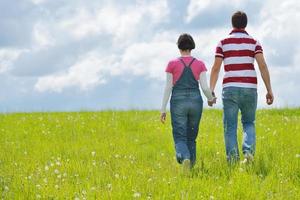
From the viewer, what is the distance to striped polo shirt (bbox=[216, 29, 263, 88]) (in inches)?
403

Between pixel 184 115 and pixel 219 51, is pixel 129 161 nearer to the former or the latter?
pixel 184 115

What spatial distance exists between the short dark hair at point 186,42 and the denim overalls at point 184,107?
26 cm

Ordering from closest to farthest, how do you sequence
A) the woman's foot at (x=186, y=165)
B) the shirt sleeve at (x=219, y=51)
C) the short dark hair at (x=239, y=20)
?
the woman's foot at (x=186, y=165) < the shirt sleeve at (x=219, y=51) < the short dark hair at (x=239, y=20)

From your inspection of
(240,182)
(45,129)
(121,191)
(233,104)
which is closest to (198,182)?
(240,182)

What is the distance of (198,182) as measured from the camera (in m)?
8.76

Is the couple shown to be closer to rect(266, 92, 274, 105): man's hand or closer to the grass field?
rect(266, 92, 274, 105): man's hand

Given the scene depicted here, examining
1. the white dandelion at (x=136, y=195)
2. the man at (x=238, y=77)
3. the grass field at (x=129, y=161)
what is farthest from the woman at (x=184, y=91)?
the white dandelion at (x=136, y=195)

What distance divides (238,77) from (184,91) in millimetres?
1003

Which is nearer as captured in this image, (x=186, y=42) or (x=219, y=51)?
(x=186, y=42)

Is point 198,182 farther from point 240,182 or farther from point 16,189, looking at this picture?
point 16,189

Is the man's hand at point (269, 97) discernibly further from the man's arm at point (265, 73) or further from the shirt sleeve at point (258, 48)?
the shirt sleeve at point (258, 48)

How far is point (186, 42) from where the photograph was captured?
1028 centimetres

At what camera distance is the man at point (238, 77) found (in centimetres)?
1025

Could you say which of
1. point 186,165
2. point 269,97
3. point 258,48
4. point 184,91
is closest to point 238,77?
point 258,48
